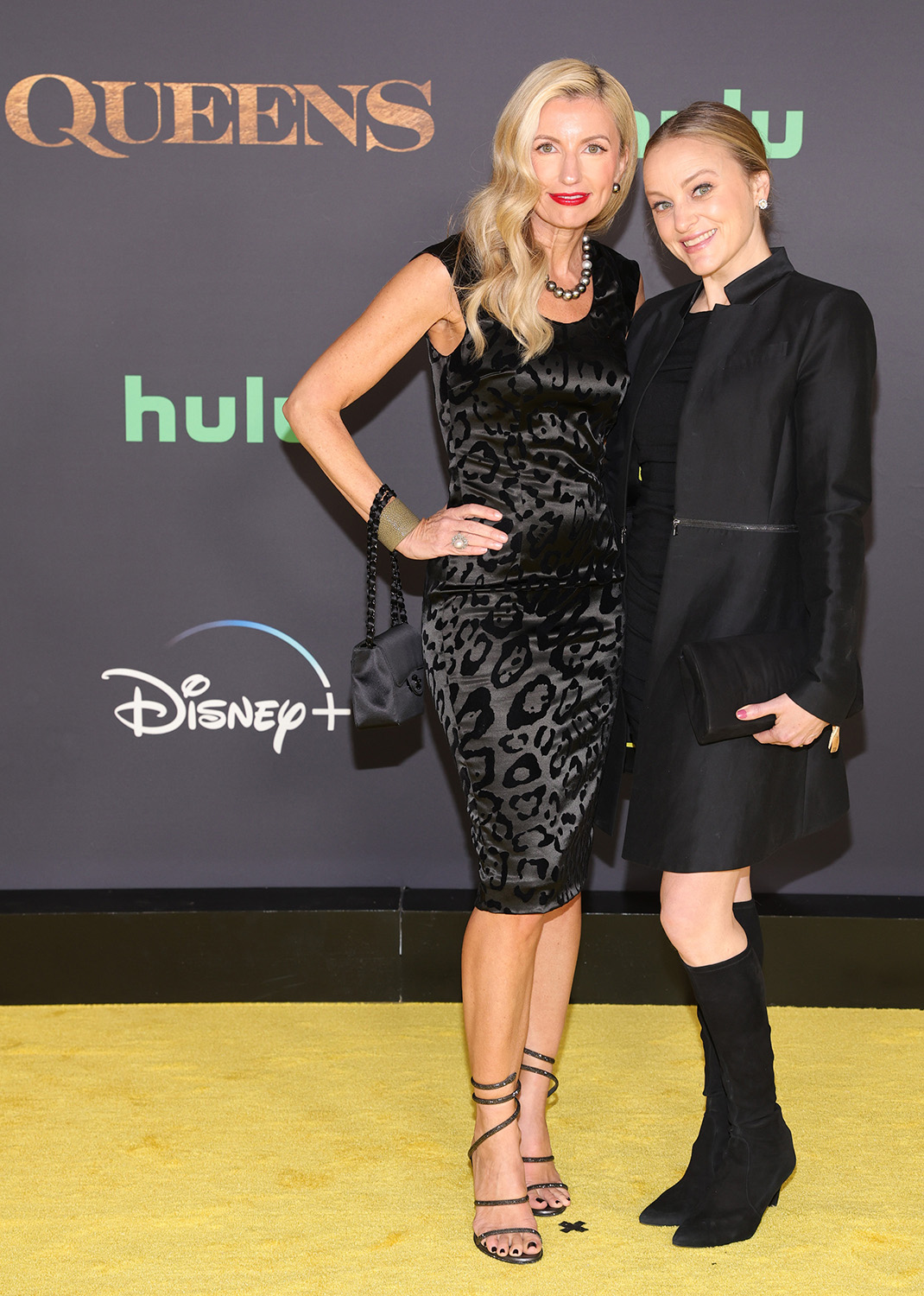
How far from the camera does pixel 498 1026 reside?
2193 millimetres

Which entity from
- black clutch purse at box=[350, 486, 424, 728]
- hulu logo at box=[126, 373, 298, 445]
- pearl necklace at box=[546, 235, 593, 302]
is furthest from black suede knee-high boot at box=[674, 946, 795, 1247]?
hulu logo at box=[126, 373, 298, 445]

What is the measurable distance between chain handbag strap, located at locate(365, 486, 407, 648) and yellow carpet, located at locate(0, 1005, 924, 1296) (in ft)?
3.41

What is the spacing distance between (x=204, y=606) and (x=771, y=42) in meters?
2.01

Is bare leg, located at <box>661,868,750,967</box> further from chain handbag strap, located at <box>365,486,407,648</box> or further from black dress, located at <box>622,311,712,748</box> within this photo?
chain handbag strap, located at <box>365,486,407,648</box>

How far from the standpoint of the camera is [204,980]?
10.3 ft

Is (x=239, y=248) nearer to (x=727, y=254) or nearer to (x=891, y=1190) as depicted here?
(x=727, y=254)

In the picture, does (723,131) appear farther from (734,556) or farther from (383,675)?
(383,675)

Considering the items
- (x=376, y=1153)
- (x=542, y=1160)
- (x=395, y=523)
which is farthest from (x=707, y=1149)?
(x=395, y=523)

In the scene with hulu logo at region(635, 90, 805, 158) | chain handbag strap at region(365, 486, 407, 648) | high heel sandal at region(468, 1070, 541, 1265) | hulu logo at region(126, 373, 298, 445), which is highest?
hulu logo at region(635, 90, 805, 158)

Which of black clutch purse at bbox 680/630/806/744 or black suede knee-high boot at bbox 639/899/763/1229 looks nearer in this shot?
black clutch purse at bbox 680/630/806/744

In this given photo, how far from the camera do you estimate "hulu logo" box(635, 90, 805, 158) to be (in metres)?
3.04

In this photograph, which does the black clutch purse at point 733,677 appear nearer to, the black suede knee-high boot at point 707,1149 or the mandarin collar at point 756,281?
the black suede knee-high boot at point 707,1149

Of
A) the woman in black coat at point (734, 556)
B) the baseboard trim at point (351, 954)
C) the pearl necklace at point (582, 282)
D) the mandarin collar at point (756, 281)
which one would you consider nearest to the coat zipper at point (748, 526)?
the woman in black coat at point (734, 556)

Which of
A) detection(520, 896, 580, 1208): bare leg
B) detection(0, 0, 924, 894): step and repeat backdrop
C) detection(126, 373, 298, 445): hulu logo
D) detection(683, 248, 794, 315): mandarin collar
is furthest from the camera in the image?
detection(126, 373, 298, 445): hulu logo
